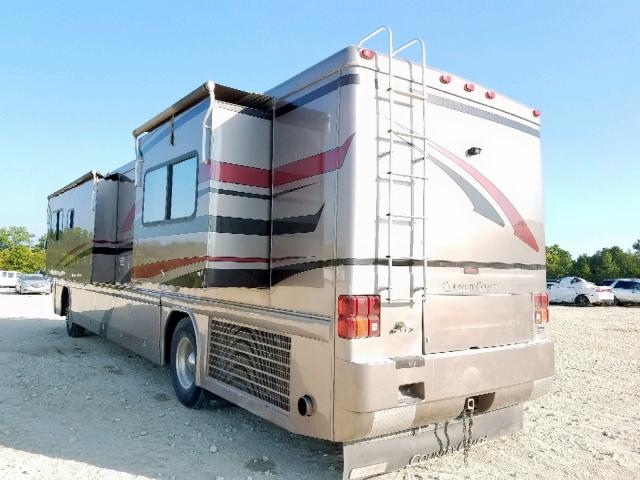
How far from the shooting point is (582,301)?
2317 cm

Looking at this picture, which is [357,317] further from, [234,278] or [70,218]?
[70,218]

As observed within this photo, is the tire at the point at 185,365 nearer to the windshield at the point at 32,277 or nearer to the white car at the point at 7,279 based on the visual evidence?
the windshield at the point at 32,277

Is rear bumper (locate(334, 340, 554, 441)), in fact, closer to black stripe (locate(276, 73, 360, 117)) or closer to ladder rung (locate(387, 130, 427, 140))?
ladder rung (locate(387, 130, 427, 140))

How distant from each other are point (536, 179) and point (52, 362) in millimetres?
7407

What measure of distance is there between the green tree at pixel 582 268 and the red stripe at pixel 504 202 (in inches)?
2446

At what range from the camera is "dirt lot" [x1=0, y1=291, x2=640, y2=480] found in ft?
12.9

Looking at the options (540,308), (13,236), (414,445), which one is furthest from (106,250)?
(13,236)

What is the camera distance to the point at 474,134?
4.23 m

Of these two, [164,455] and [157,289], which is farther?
[157,289]

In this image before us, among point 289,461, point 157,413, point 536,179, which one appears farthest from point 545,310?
point 157,413

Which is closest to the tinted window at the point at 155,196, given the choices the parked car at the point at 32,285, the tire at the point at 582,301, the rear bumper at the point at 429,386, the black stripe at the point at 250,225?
the black stripe at the point at 250,225

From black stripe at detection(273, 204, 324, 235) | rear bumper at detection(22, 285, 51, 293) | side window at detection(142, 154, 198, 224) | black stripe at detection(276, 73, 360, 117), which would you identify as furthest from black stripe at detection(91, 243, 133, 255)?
rear bumper at detection(22, 285, 51, 293)

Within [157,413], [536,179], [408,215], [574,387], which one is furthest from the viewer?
[574,387]

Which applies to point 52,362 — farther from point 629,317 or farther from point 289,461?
point 629,317
